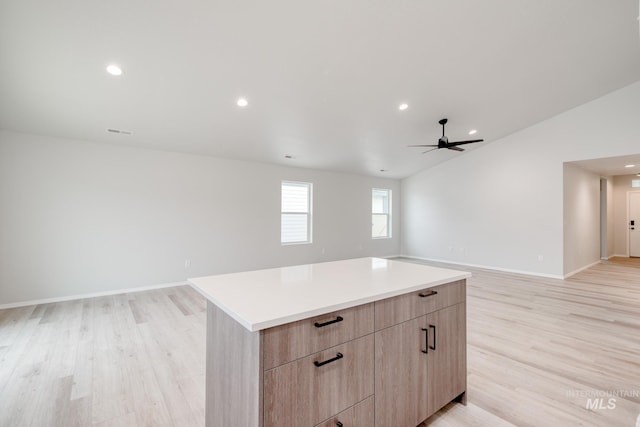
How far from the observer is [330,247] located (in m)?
7.14

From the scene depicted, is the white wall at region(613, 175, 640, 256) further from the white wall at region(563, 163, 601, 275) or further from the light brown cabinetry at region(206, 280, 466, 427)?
the light brown cabinetry at region(206, 280, 466, 427)

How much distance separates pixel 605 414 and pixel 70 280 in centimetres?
613

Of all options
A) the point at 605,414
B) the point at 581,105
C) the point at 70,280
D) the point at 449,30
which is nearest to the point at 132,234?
the point at 70,280

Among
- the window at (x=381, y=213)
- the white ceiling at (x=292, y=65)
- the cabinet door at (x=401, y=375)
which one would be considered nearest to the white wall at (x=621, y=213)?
the white ceiling at (x=292, y=65)

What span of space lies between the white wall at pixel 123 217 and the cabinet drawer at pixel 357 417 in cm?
466

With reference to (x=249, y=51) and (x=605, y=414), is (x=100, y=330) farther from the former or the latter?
(x=605, y=414)

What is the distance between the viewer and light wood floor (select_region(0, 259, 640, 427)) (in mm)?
1776

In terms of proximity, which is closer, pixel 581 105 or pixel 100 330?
pixel 100 330

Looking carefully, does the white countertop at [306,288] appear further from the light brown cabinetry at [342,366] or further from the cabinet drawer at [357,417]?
the cabinet drawer at [357,417]

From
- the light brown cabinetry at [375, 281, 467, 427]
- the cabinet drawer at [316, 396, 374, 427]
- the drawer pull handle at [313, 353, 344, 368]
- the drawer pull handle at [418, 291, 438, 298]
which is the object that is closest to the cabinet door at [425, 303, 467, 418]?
the light brown cabinetry at [375, 281, 467, 427]

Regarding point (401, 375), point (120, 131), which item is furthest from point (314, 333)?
point (120, 131)

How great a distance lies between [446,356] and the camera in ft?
5.64

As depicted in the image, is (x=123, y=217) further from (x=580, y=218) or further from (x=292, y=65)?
(x=580, y=218)

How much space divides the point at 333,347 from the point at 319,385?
155 millimetres
